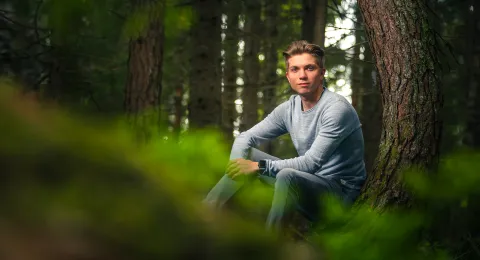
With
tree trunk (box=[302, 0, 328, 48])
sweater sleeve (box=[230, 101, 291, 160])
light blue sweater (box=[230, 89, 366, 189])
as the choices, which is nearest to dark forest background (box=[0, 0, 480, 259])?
light blue sweater (box=[230, 89, 366, 189])

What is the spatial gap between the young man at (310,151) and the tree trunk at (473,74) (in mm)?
9731

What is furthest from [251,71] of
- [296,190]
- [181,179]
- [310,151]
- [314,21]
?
[181,179]

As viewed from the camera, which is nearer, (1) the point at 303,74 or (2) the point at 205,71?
(1) the point at 303,74

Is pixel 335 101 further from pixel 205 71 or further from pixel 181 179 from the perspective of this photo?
pixel 205 71

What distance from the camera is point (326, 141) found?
4.50 meters

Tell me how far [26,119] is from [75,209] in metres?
0.12

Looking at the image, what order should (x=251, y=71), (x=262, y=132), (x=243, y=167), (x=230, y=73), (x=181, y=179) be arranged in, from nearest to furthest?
(x=181, y=179), (x=243, y=167), (x=262, y=132), (x=251, y=71), (x=230, y=73)

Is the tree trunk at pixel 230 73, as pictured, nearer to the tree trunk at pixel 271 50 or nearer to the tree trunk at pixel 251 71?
the tree trunk at pixel 251 71

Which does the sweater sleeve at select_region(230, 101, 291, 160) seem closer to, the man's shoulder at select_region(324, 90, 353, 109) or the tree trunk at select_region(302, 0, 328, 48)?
the man's shoulder at select_region(324, 90, 353, 109)

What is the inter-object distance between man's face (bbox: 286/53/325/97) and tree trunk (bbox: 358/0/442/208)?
526 millimetres

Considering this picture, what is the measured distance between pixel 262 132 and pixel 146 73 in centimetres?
338

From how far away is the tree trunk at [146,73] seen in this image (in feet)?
26.4

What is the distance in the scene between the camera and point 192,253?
0.70 metres

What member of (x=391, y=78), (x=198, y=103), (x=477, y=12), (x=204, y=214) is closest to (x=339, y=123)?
(x=391, y=78)
